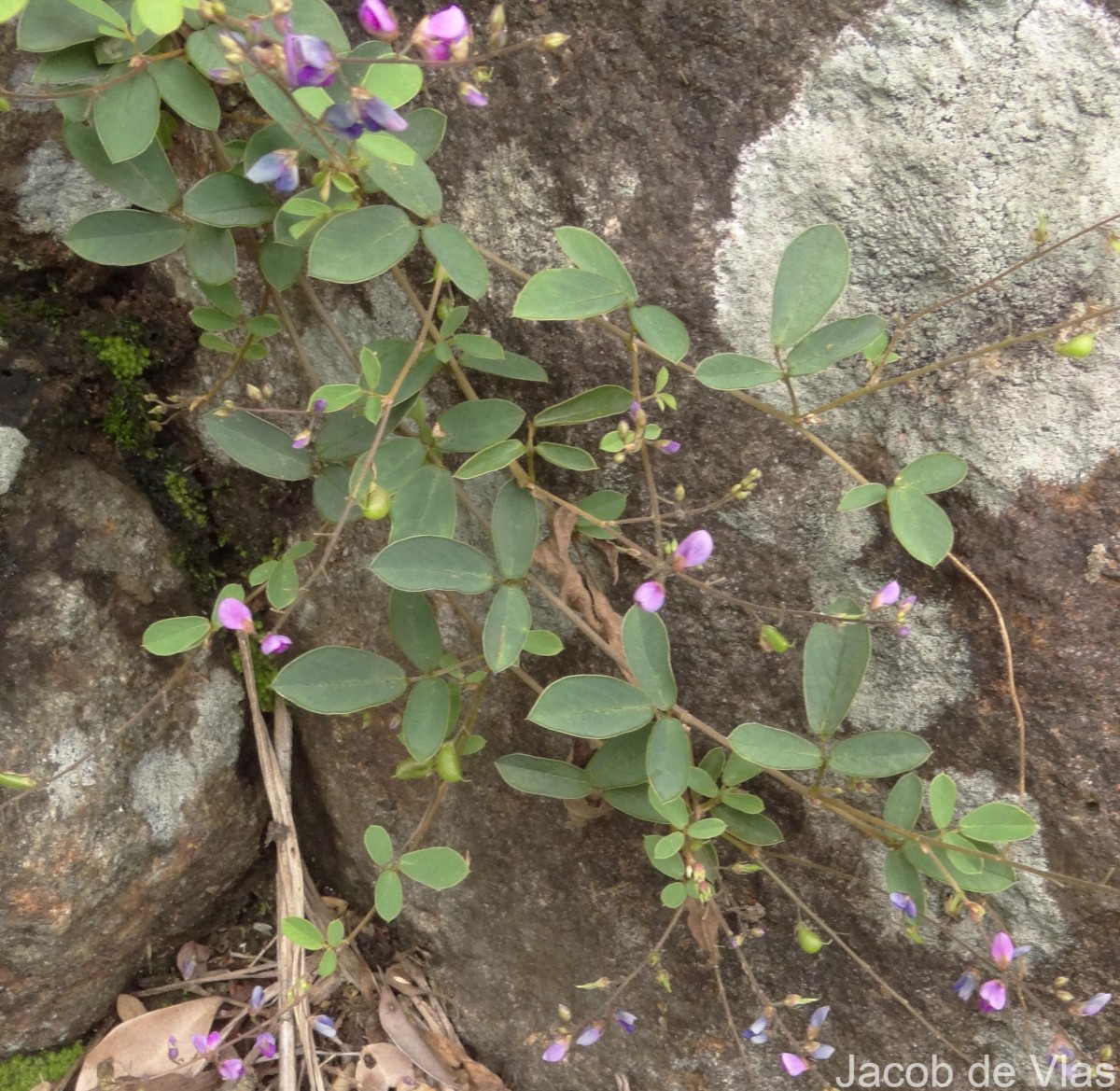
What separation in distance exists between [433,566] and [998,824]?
28.0 inches

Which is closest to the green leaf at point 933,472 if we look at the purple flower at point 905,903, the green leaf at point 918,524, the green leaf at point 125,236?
the green leaf at point 918,524

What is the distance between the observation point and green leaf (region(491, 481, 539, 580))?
3.51 ft

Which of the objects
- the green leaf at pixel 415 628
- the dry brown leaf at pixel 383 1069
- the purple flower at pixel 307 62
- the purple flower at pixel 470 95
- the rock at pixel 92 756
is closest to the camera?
the purple flower at pixel 307 62

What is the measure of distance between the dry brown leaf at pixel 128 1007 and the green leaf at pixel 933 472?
155cm

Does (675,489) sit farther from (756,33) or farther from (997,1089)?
(997,1089)

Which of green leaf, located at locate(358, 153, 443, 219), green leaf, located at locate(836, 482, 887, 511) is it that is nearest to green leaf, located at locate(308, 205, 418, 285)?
green leaf, located at locate(358, 153, 443, 219)

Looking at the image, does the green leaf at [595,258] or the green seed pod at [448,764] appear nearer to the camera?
the green leaf at [595,258]

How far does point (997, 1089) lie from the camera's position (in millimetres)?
1294

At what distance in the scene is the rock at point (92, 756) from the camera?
1338 millimetres

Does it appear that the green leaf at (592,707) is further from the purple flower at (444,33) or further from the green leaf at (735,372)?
the purple flower at (444,33)

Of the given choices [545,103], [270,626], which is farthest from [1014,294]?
[270,626]

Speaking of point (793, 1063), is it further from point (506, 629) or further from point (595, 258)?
point (595, 258)

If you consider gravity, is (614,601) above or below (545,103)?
below

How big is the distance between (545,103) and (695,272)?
289mm
